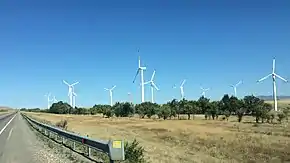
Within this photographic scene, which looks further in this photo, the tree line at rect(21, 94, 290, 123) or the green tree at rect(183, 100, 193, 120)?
the green tree at rect(183, 100, 193, 120)

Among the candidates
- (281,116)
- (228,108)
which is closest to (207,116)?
(228,108)

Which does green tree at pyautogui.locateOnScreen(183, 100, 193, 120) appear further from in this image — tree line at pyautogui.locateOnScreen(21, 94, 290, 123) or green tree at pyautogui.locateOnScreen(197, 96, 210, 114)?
green tree at pyautogui.locateOnScreen(197, 96, 210, 114)

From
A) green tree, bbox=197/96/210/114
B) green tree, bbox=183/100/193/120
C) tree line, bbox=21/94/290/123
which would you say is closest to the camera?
tree line, bbox=21/94/290/123

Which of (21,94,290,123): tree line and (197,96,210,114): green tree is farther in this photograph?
(197,96,210,114): green tree

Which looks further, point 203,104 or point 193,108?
point 203,104

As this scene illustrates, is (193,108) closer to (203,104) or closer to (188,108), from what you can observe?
(188,108)

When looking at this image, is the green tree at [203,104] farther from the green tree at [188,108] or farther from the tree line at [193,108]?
the green tree at [188,108]

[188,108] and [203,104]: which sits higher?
[203,104]

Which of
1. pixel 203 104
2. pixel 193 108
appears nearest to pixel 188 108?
pixel 193 108

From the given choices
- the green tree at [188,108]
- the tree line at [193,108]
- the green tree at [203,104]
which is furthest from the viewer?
the green tree at [203,104]

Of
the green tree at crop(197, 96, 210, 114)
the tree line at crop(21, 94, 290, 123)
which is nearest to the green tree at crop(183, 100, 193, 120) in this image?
the tree line at crop(21, 94, 290, 123)

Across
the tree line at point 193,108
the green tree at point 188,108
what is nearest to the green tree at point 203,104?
the tree line at point 193,108

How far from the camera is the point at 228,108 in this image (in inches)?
5482

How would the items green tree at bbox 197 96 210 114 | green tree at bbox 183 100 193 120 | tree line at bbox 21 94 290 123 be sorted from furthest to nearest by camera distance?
green tree at bbox 197 96 210 114 → green tree at bbox 183 100 193 120 → tree line at bbox 21 94 290 123
